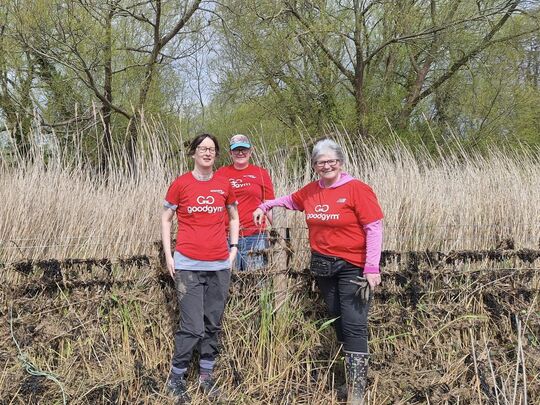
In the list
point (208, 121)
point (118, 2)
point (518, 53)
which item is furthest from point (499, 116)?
point (118, 2)

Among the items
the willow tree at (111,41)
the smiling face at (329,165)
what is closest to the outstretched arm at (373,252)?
the smiling face at (329,165)

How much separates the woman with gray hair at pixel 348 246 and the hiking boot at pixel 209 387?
67 cm

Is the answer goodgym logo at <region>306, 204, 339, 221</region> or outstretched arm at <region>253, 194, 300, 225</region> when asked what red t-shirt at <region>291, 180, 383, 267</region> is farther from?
outstretched arm at <region>253, 194, 300, 225</region>

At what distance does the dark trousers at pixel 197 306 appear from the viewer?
2.31 m

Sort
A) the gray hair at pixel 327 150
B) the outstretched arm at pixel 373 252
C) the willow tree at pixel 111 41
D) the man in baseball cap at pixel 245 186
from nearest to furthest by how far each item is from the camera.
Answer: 1. the outstretched arm at pixel 373 252
2. the gray hair at pixel 327 150
3. the man in baseball cap at pixel 245 186
4. the willow tree at pixel 111 41

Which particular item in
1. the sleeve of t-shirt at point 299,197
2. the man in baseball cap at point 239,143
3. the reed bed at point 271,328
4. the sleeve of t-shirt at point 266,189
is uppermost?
the man in baseball cap at point 239,143

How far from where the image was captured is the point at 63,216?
3186 millimetres

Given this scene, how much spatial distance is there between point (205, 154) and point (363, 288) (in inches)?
39.3

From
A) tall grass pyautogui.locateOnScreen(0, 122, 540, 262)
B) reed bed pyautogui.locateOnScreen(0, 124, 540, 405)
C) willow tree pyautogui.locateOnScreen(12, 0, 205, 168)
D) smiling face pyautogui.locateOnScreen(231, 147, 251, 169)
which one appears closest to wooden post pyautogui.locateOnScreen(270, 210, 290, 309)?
reed bed pyautogui.locateOnScreen(0, 124, 540, 405)

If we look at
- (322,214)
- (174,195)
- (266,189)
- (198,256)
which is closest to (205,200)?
(174,195)

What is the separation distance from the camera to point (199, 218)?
232 cm

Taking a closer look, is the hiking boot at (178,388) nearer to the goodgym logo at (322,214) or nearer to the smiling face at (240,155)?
the goodgym logo at (322,214)

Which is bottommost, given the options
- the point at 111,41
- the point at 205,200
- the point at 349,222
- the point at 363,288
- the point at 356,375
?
the point at 356,375

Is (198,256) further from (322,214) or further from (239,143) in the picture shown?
(239,143)
